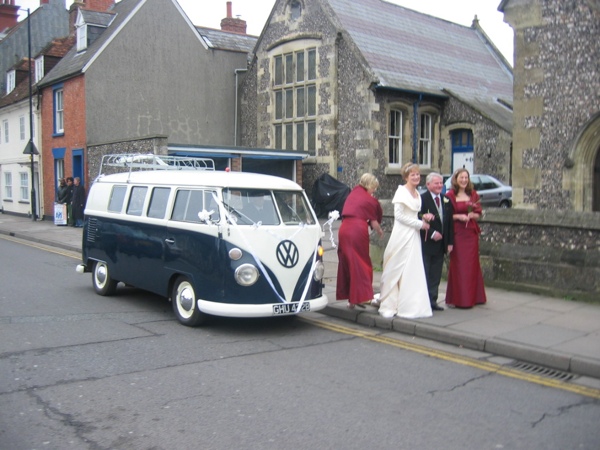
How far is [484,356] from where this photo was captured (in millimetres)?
7180

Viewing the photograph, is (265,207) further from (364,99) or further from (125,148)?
(364,99)

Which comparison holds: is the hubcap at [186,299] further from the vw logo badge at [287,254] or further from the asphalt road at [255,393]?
the vw logo badge at [287,254]

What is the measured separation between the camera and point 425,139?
88.2 ft

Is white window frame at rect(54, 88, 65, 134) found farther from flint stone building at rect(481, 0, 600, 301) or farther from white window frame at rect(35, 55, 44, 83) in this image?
flint stone building at rect(481, 0, 600, 301)

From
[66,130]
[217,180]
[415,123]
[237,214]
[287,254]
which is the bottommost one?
[287,254]

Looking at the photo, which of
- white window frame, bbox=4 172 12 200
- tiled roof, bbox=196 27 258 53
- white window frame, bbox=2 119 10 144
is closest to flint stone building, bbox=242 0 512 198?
tiled roof, bbox=196 27 258 53

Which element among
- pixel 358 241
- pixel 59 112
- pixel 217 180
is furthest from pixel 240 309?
pixel 59 112

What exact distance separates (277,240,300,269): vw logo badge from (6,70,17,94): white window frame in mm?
31631

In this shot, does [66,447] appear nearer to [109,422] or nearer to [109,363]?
[109,422]

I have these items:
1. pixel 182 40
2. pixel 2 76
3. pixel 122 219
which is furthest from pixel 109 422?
pixel 2 76

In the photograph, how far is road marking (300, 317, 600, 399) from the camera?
6.09 m

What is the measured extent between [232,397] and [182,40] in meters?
24.9

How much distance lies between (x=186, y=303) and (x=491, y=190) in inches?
703

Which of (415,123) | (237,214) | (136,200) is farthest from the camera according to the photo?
(415,123)
